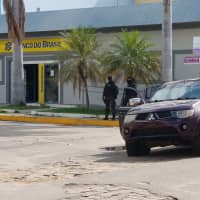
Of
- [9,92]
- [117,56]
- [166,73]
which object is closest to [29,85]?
[9,92]

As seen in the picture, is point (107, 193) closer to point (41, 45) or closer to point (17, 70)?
point (17, 70)

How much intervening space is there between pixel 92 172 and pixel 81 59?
17.3 m

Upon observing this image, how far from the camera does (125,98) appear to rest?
63.0 feet

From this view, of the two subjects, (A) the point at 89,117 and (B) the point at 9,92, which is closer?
(A) the point at 89,117

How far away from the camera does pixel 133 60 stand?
26484mm

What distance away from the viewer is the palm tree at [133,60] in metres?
26.5

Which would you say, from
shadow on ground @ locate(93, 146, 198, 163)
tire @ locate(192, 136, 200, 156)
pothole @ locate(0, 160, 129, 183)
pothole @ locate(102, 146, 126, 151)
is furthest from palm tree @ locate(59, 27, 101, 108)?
tire @ locate(192, 136, 200, 156)

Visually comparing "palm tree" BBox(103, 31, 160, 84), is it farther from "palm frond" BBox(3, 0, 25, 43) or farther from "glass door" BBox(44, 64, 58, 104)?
"glass door" BBox(44, 64, 58, 104)

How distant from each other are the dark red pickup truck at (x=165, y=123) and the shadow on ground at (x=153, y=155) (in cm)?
27

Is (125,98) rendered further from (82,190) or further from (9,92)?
(9,92)

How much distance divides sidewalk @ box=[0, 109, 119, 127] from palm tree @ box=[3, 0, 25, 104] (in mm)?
1757

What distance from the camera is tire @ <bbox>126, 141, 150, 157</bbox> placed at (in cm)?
1265

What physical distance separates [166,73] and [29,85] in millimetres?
12631

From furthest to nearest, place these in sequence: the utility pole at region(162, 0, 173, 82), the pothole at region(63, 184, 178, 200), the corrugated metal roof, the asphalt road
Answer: the corrugated metal roof → the utility pole at region(162, 0, 173, 82) → the asphalt road → the pothole at region(63, 184, 178, 200)
